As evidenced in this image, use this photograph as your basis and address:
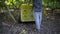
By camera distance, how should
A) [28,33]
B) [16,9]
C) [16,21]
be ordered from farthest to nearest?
[16,9]
[16,21]
[28,33]

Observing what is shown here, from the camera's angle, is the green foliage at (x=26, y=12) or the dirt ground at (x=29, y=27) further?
the green foliage at (x=26, y=12)

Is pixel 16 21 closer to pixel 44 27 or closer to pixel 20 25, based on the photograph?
pixel 20 25

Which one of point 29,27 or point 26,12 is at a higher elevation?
point 26,12

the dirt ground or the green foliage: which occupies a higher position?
the green foliage

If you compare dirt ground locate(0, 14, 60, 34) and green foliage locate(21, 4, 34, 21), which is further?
green foliage locate(21, 4, 34, 21)

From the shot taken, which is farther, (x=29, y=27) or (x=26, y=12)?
(x=26, y=12)

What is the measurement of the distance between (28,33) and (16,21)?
78 cm

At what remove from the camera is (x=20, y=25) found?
5105mm

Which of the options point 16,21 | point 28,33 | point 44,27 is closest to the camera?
point 28,33

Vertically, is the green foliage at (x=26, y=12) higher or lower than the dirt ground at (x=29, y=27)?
higher

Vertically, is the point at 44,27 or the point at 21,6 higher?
the point at 21,6

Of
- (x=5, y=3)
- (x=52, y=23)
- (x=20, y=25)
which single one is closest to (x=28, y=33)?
(x=20, y=25)

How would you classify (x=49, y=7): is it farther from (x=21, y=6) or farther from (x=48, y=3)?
(x=21, y=6)

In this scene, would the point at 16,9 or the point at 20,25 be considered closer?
the point at 20,25
